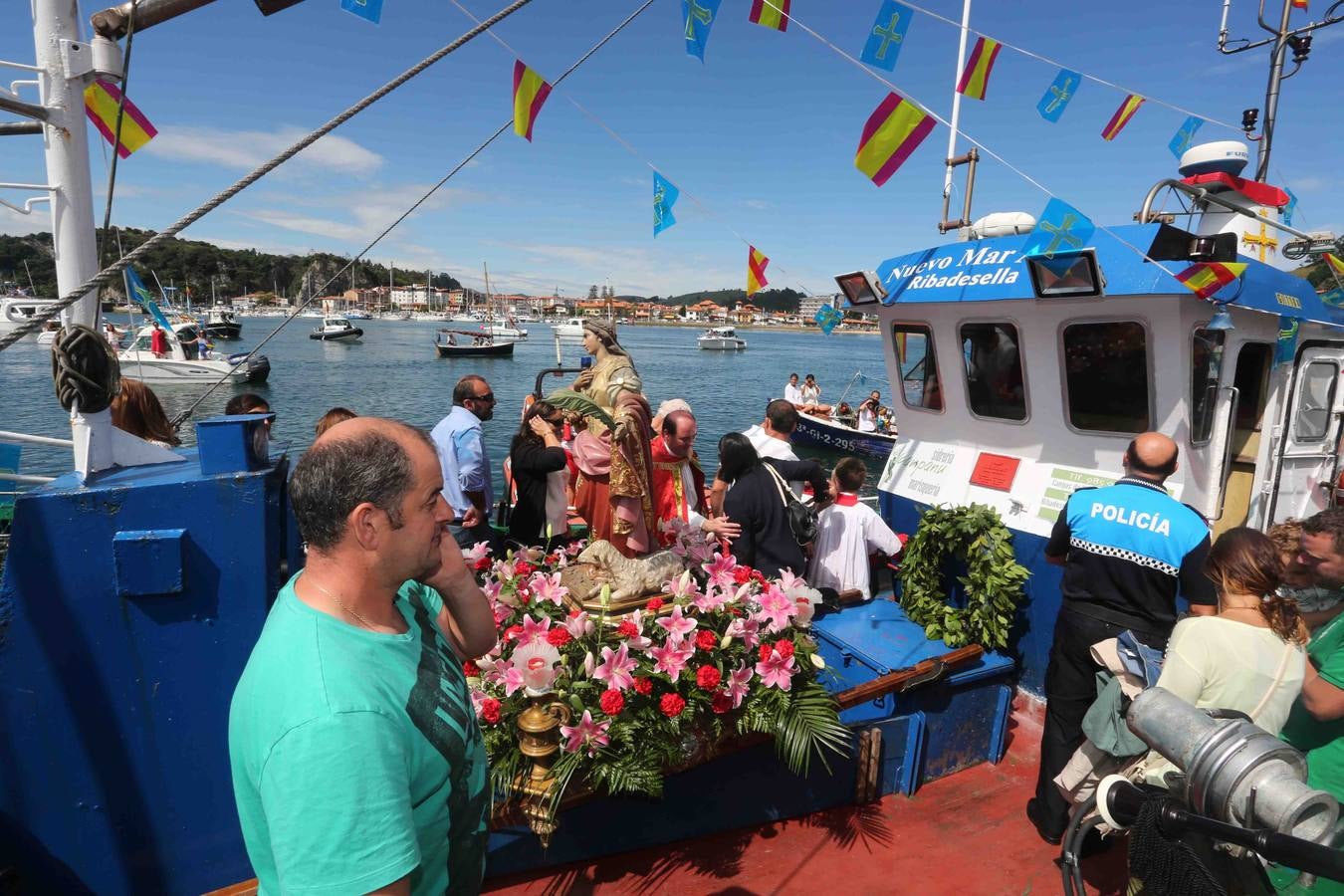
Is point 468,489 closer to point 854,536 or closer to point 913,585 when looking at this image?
point 854,536

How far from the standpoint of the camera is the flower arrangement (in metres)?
2.52

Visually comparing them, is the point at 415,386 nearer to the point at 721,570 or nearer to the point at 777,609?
the point at 721,570

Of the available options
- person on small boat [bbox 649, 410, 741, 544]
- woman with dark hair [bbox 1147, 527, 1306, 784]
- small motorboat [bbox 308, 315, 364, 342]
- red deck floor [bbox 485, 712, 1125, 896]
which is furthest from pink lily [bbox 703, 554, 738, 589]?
small motorboat [bbox 308, 315, 364, 342]

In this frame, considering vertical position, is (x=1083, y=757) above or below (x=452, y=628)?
below

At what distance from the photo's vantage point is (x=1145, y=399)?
4.62 metres

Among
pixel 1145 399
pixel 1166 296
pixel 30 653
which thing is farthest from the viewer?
pixel 1145 399

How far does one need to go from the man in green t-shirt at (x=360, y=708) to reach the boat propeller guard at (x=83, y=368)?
5.08 feet

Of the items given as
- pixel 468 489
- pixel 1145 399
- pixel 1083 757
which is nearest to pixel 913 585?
pixel 1083 757

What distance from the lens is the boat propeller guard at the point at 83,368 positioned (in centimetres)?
214

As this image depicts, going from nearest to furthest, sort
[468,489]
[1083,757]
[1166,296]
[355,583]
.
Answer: [355,583] → [1083,757] → [1166,296] → [468,489]

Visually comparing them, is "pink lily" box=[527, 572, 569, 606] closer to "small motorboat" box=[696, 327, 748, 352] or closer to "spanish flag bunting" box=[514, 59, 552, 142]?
"spanish flag bunting" box=[514, 59, 552, 142]

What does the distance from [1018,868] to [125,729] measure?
3845 millimetres

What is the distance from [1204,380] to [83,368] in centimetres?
616

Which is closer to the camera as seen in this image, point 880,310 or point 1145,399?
point 1145,399
